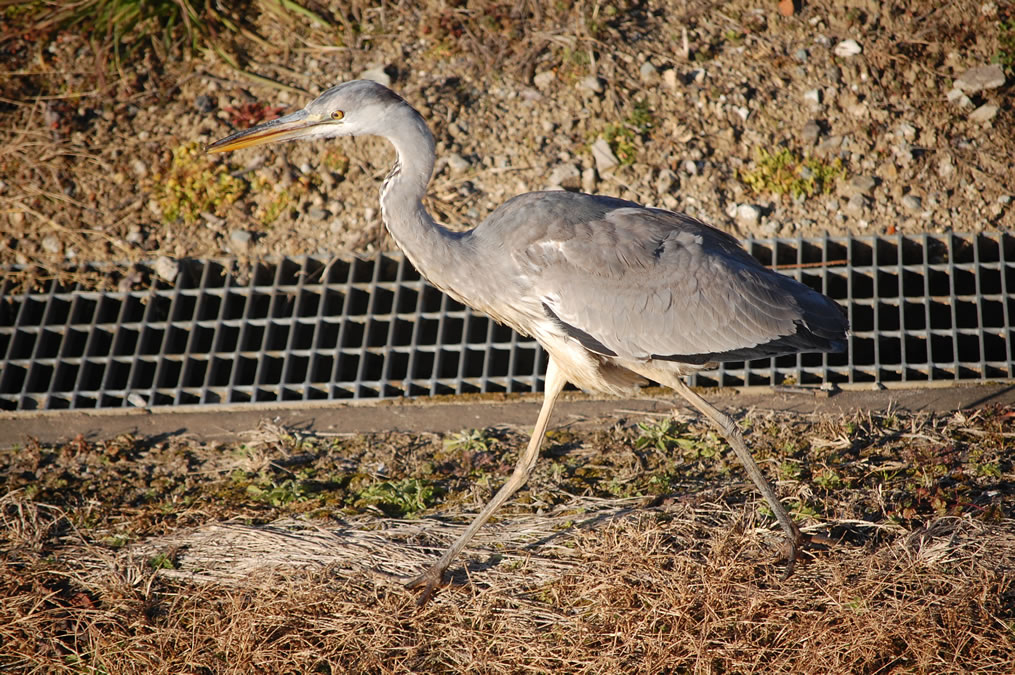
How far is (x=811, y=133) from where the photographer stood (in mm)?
5332

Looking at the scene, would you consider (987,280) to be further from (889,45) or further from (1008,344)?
(889,45)

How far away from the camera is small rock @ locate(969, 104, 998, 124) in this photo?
520 cm

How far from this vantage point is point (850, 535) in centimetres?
362

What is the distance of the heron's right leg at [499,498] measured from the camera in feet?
11.6

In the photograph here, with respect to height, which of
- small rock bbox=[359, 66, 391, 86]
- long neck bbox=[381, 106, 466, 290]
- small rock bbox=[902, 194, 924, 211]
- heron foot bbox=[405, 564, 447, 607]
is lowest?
heron foot bbox=[405, 564, 447, 607]

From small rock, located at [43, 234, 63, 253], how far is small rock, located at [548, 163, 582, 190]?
3.28 m

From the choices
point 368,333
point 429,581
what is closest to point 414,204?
point 368,333

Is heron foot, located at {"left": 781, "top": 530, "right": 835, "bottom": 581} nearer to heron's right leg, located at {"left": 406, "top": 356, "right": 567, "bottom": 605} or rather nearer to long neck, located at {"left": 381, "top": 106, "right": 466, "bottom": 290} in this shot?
heron's right leg, located at {"left": 406, "top": 356, "right": 567, "bottom": 605}

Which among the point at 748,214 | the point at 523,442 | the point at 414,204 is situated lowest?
the point at 523,442

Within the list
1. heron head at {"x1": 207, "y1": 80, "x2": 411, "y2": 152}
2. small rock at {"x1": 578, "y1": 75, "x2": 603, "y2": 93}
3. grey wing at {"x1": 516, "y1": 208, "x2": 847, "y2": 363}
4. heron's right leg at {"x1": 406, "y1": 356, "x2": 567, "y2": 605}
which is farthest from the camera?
small rock at {"x1": 578, "y1": 75, "x2": 603, "y2": 93}

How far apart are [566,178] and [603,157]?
0.28 m

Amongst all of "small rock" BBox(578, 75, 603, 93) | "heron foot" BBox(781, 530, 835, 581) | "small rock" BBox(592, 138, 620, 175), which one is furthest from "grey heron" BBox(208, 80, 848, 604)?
"small rock" BBox(578, 75, 603, 93)

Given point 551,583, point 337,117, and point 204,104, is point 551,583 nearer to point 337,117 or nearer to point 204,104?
point 337,117

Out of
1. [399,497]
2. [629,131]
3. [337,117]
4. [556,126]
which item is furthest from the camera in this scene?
[556,126]
